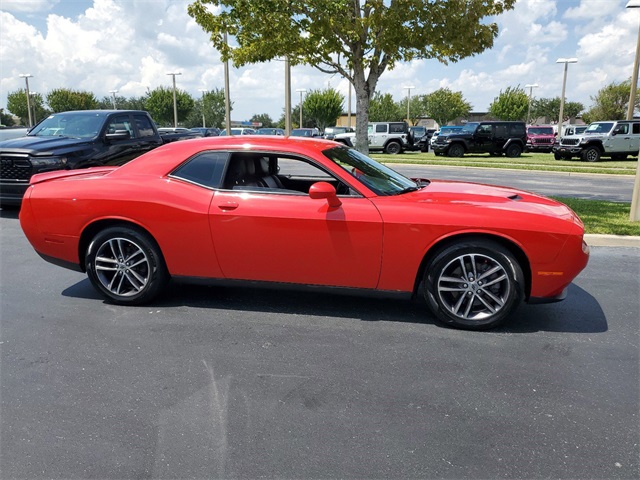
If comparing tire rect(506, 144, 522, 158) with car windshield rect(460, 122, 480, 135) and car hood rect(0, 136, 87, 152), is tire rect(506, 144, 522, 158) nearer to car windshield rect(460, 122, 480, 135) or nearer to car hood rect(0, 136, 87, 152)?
car windshield rect(460, 122, 480, 135)

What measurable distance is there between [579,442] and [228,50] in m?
10.6

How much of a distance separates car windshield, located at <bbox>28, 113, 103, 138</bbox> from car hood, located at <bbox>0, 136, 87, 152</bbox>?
0.98 feet

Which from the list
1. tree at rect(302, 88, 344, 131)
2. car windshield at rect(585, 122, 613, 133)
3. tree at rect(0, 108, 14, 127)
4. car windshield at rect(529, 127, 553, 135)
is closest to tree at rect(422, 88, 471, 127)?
tree at rect(302, 88, 344, 131)

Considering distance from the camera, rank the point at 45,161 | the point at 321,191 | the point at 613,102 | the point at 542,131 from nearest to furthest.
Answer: the point at 321,191 < the point at 45,161 < the point at 542,131 < the point at 613,102

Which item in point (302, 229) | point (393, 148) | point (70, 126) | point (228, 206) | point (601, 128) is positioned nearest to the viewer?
point (302, 229)

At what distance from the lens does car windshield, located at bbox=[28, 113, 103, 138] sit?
370 inches

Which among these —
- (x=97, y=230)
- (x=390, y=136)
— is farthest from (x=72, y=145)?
(x=390, y=136)

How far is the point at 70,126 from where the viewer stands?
959 centimetres

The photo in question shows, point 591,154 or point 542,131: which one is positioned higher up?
point 542,131

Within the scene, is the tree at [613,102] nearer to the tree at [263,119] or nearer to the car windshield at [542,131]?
the car windshield at [542,131]

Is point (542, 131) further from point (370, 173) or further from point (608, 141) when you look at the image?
point (370, 173)

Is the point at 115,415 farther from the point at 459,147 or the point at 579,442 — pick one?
the point at 459,147

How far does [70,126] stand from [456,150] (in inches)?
862

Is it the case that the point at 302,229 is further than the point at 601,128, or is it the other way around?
the point at 601,128
